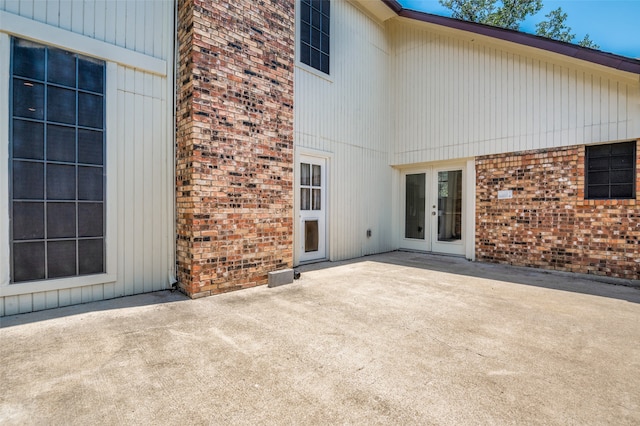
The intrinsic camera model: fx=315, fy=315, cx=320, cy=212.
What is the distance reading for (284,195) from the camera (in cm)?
500

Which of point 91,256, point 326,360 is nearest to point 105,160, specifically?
point 91,256

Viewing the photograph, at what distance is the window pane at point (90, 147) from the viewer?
3.65 m

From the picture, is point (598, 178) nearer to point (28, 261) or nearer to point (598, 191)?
point (598, 191)

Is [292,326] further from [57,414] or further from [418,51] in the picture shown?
[418,51]

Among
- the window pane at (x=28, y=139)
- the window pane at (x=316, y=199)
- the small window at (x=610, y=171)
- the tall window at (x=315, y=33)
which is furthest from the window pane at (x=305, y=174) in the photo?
the small window at (x=610, y=171)

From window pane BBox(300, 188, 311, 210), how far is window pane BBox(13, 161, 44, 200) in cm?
371

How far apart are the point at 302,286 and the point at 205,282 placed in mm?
1359

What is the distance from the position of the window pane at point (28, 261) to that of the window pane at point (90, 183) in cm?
67

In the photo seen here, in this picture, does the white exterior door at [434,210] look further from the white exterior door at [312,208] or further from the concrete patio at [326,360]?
the concrete patio at [326,360]

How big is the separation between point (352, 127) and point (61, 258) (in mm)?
5658

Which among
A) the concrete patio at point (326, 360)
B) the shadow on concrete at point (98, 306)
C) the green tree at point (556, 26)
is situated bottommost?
the concrete patio at point (326, 360)

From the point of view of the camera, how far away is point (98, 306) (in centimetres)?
357

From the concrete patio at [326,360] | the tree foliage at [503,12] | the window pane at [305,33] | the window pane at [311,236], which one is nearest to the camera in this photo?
the concrete patio at [326,360]

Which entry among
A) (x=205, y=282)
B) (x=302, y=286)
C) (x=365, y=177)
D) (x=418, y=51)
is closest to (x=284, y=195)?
(x=302, y=286)
